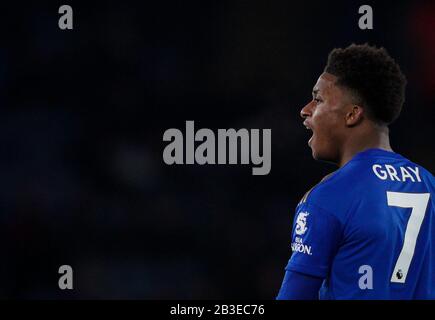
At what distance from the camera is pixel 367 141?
1790 mm

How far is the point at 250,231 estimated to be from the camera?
3.17m

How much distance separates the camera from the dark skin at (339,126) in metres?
1.80

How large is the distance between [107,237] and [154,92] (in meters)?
0.65

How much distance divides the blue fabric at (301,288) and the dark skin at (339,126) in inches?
12.9

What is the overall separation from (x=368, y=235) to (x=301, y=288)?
19cm

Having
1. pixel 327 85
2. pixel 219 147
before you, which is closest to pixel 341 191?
pixel 327 85

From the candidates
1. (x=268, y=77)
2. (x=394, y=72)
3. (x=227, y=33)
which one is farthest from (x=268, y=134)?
(x=394, y=72)

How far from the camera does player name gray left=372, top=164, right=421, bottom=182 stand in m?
1.69
